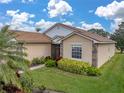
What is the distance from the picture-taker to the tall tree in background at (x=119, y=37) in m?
53.8

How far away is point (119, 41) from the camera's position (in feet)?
178

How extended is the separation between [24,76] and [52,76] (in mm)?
5580

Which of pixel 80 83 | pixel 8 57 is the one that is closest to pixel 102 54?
pixel 80 83

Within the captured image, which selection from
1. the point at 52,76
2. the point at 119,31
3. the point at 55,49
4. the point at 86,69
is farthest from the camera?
the point at 119,31

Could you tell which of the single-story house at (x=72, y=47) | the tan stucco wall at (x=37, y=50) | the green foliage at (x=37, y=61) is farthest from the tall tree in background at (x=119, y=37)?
the green foliage at (x=37, y=61)

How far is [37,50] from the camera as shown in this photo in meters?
26.8

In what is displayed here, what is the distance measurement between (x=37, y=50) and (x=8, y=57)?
14.0 m

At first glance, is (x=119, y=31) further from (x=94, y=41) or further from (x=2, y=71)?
(x=2, y=71)

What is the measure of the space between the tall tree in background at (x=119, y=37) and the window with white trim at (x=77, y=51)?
31345 mm

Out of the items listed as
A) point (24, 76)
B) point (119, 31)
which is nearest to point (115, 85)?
point (24, 76)

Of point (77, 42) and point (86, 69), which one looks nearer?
point (86, 69)

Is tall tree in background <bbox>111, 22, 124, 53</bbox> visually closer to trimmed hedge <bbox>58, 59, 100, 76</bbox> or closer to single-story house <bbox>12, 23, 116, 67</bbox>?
single-story house <bbox>12, 23, 116, 67</bbox>

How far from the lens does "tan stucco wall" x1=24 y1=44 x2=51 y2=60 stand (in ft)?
83.0

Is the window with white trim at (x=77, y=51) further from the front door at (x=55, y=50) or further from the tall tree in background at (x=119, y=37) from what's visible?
the tall tree in background at (x=119, y=37)
